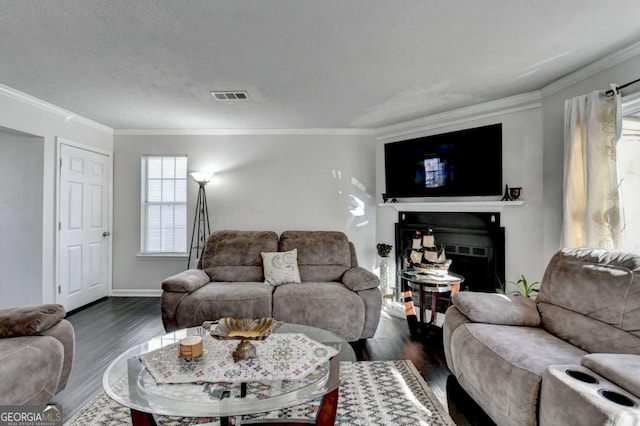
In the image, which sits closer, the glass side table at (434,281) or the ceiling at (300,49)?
the ceiling at (300,49)

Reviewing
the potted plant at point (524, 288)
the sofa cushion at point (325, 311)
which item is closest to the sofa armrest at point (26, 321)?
the sofa cushion at point (325, 311)

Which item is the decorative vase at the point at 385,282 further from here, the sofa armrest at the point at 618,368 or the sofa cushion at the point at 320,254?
the sofa armrest at the point at 618,368

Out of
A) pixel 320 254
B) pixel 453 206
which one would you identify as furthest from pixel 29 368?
pixel 453 206

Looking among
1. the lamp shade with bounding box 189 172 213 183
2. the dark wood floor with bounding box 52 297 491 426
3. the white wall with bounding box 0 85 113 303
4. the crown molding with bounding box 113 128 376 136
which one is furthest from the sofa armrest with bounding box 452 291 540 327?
the white wall with bounding box 0 85 113 303

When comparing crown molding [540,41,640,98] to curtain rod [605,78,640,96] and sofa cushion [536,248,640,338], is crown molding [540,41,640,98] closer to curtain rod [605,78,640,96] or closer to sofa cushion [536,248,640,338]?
curtain rod [605,78,640,96]

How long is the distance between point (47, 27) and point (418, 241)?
336cm

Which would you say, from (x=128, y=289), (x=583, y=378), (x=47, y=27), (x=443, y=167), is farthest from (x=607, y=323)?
(x=128, y=289)

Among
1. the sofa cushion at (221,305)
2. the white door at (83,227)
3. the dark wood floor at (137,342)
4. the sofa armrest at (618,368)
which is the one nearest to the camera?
the sofa armrest at (618,368)

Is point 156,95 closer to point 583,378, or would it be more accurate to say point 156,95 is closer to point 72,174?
point 72,174

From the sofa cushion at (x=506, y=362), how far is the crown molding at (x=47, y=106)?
444 centimetres

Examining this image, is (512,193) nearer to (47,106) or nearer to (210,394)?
(210,394)

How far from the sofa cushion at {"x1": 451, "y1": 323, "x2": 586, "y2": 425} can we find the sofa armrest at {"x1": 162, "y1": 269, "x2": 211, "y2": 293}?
2.27 m

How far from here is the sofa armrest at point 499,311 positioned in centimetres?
205

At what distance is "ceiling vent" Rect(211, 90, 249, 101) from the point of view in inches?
116
